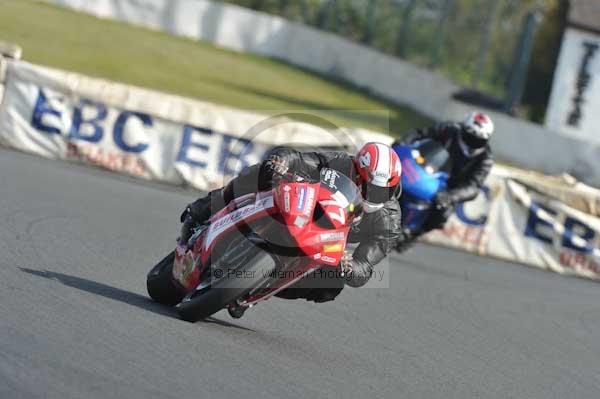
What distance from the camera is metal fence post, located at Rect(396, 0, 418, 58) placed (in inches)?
1373

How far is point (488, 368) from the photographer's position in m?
7.47

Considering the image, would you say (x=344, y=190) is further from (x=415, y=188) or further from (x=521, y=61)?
(x=521, y=61)

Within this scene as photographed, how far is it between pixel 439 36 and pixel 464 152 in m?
22.2

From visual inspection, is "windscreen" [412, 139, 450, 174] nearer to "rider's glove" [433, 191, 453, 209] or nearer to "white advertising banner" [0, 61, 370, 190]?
"rider's glove" [433, 191, 453, 209]

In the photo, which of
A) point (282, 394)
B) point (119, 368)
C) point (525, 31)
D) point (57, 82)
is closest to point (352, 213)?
point (282, 394)

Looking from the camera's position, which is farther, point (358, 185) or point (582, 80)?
point (582, 80)

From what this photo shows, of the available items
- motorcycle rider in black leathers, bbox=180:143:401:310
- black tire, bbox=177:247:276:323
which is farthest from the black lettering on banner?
black tire, bbox=177:247:276:323

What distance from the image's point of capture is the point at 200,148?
1415 cm

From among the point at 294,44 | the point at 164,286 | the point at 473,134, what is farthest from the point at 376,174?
the point at 294,44

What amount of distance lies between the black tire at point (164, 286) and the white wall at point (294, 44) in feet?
68.4

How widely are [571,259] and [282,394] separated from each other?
30.2 feet

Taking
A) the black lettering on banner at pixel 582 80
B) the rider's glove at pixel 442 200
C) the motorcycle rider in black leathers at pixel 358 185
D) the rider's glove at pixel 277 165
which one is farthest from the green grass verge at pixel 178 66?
the rider's glove at pixel 277 165

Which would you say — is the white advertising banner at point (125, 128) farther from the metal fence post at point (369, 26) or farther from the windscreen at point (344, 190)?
the metal fence post at point (369, 26)

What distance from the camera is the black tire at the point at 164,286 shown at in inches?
286
